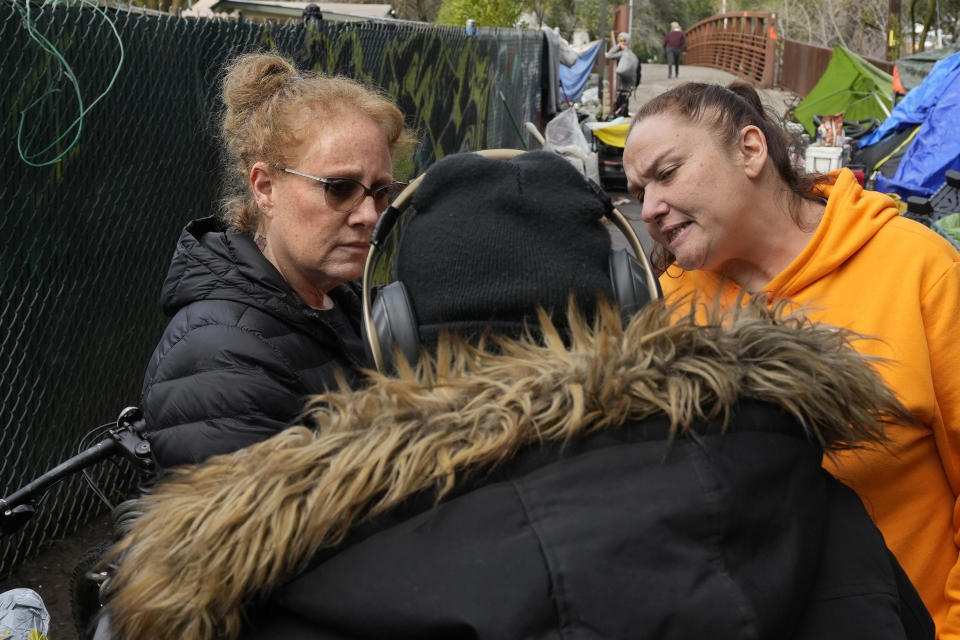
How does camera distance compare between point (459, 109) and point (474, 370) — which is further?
point (459, 109)

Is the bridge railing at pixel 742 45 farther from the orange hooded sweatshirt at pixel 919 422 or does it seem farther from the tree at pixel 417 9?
the orange hooded sweatshirt at pixel 919 422

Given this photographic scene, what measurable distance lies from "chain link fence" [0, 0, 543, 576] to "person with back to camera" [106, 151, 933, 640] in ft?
8.28

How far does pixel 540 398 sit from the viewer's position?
107 cm

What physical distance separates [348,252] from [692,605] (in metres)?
1.49

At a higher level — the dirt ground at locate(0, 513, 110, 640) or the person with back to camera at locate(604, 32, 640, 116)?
the person with back to camera at locate(604, 32, 640, 116)

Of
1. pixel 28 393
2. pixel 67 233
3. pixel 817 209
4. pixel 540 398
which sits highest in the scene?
pixel 817 209

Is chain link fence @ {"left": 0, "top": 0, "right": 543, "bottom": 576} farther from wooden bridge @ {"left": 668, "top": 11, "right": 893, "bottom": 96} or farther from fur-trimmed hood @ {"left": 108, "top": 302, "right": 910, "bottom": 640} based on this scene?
wooden bridge @ {"left": 668, "top": 11, "right": 893, "bottom": 96}

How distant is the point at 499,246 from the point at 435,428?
0.27 m

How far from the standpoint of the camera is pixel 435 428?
106cm

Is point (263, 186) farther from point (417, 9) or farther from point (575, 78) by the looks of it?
point (417, 9)

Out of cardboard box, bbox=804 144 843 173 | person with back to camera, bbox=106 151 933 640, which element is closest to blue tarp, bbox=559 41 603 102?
cardboard box, bbox=804 144 843 173

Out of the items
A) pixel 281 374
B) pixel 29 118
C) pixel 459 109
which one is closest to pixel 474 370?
pixel 281 374

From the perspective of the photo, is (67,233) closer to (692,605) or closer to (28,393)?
(28,393)

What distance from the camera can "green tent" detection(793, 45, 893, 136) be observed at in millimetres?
14086
